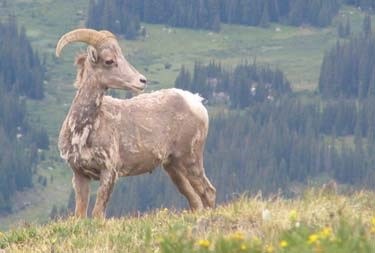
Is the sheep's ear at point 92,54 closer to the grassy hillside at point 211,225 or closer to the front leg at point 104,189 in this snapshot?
the front leg at point 104,189

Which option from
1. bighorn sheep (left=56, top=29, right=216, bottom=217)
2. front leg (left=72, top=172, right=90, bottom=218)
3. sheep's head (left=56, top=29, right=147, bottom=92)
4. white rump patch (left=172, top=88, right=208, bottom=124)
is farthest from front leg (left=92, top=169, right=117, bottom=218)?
white rump patch (left=172, top=88, right=208, bottom=124)

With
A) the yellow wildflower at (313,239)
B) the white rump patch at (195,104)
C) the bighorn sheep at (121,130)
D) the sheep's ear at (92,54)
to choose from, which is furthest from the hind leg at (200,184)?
the yellow wildflower at (313,239)

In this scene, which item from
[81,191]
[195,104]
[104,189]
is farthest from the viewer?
[195,104]

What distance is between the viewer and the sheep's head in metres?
20.9

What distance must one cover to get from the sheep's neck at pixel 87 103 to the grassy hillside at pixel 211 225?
398 centimetres

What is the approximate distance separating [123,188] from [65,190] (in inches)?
413

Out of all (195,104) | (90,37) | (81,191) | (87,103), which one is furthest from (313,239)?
(195,104)

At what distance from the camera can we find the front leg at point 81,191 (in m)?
20.1

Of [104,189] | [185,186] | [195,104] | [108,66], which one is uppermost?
[108,66]

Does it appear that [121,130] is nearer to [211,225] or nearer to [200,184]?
[200,184]

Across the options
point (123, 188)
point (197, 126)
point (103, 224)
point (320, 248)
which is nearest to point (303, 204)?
point (103, 224)

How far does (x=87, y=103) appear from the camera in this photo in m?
20.7

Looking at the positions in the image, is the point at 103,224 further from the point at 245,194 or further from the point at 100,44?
the point at 100,44

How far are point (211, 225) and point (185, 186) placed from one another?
678 cm
